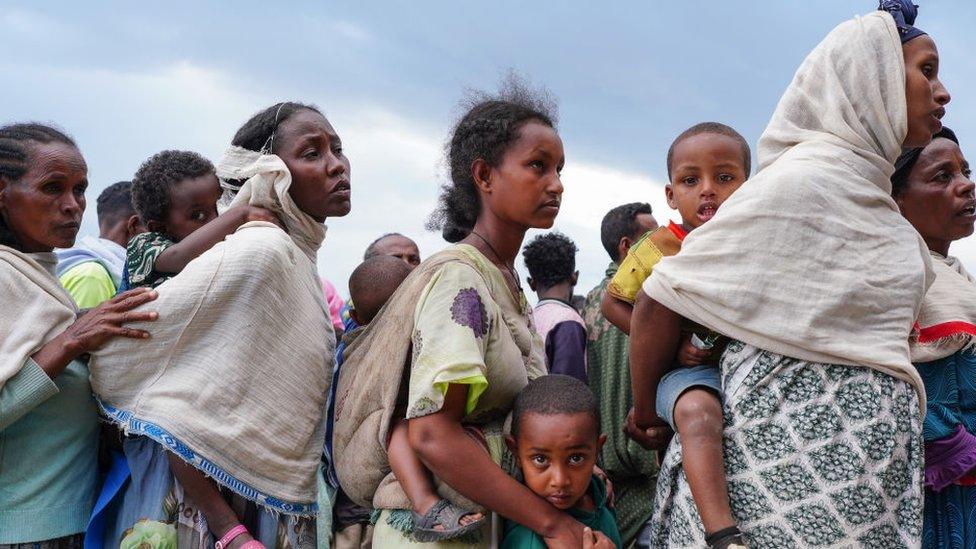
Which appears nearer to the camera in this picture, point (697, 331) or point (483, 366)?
point (483, 366)

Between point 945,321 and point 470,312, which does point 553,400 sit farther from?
point 945,321

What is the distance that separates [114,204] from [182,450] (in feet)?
11.5

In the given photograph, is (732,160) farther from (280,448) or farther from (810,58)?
(280,448)

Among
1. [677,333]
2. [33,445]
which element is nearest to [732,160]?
[677,333]

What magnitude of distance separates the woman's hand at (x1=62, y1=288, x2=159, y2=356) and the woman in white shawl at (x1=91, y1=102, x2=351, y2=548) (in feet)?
0.15

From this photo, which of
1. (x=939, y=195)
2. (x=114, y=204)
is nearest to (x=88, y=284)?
(x=114, y=204)

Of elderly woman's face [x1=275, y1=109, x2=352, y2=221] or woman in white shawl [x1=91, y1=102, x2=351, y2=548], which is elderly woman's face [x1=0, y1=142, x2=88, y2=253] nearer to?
woman in white shawl [x1=91, y1=102, x2=351, y2=548]

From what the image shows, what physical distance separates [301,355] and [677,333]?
4.23 feet

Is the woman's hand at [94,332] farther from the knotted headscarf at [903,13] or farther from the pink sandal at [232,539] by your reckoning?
the knotted headscarf at [903,13]

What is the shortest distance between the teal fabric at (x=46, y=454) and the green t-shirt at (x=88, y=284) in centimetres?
169

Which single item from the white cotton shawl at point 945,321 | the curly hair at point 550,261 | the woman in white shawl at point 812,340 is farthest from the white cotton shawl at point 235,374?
the curly hair at point 550,261

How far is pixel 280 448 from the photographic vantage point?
120 inches

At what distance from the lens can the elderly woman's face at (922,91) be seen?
2.99 metres

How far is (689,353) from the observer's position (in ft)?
9.59
